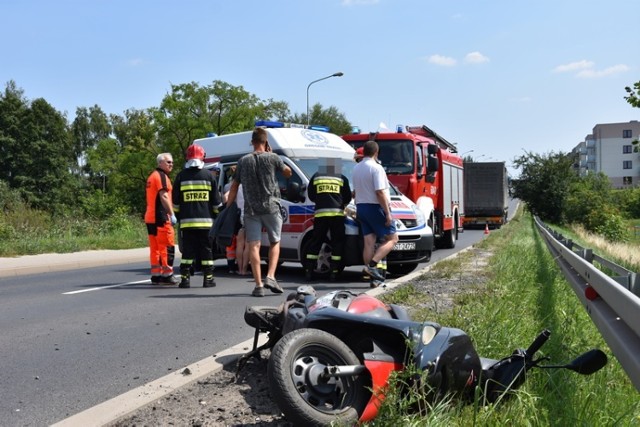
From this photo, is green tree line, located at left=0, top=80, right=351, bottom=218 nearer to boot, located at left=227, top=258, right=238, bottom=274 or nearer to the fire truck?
the fire truck

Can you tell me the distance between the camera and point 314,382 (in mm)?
2953

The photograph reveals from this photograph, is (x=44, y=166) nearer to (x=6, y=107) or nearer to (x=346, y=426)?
(x=6, y=107)

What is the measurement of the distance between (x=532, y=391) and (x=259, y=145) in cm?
585

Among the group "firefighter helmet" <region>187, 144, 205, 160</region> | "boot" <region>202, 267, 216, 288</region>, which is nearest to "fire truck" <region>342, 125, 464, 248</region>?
"boot" <region>202, 267, 216, 288</region>

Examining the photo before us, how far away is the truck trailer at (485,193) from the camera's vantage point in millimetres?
38531

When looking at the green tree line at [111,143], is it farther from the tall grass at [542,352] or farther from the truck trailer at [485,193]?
the tall grass at [542,352]

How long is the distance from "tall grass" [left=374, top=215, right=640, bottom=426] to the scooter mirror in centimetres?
18

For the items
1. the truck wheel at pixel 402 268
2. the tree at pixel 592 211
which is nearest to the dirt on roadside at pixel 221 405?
the truck wheel at pixel 402 268

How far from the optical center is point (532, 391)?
3547mm

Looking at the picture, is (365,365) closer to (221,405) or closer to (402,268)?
(221,405)

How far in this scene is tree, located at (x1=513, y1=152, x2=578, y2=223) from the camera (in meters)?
49.0

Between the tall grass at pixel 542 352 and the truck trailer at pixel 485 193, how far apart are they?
3054cm

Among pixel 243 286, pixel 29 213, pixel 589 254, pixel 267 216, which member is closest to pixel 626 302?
pixel 589 254

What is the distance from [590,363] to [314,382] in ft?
4.27
